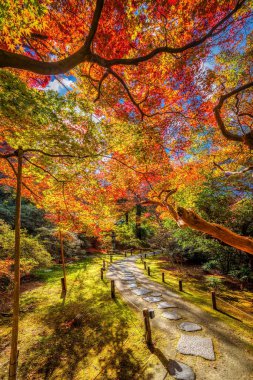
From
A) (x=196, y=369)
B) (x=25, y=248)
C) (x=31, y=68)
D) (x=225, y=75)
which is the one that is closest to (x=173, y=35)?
(x=225, y=75)

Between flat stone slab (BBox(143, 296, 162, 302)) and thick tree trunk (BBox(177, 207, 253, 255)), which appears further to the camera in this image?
flat stone slab (BBox(143, 296, 162, 302))

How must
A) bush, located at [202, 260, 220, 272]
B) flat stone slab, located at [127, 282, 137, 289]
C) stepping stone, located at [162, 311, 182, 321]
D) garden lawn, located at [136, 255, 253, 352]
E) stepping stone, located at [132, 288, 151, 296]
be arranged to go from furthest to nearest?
bush, located at [202, 260, 220, 272]
flat stone slab, located at [127, 282, 137, 289]
stepping stone, located at [132, 288, 151, 296]
stepping stone, located at [162, 311, 182, 321]
garden lawn, located at [136, 255, 253, 352]

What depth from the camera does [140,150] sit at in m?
5.33

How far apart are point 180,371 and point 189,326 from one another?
1717 mm

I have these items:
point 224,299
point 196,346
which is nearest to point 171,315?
point 196,346

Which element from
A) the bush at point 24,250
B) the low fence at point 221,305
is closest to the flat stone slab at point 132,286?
the low fence at point 221,305

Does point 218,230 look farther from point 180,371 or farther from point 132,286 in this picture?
point 132,286

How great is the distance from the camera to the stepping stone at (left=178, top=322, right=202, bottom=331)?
4508mm

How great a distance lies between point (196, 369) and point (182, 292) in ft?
14.9

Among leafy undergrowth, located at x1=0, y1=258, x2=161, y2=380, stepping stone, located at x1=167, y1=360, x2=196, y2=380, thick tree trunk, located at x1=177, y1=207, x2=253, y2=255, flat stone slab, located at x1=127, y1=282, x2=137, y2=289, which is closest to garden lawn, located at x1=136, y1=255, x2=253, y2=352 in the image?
flat stone slab, located at x1=127, y1=282, x2=137, y2=289

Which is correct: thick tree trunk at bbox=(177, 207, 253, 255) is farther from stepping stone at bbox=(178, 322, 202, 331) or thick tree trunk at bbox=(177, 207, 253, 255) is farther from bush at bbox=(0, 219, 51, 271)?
bush at bbox=(0, 219, 51, 271)

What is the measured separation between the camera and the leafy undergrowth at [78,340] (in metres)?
3.42

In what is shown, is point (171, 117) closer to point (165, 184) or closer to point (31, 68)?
point (165, 184)

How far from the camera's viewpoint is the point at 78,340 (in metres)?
4.36
